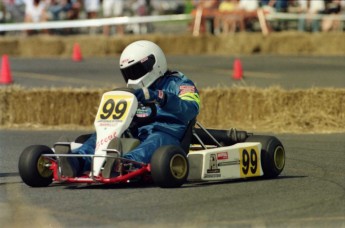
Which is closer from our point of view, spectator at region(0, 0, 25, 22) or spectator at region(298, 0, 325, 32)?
spectator at region(298, 0, 325, 32)

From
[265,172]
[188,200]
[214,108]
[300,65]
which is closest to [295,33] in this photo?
[300,65]

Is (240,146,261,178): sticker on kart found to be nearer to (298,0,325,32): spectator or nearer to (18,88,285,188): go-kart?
(18,88,285,188): go-kart

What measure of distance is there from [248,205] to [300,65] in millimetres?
15624

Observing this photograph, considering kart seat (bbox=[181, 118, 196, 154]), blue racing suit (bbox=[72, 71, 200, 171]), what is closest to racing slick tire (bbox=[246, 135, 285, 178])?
kart seat (bbox=[181, 118, 196, 154])

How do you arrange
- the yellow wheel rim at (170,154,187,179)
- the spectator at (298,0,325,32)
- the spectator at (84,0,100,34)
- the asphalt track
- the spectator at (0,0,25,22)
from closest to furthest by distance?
the asphalt track < the yellow wheel rim at (170,154,187,179) < the spectator at (298,0,325,32) < the spectator at (84,0,100,34) < the spectator at (0,0,25,22)

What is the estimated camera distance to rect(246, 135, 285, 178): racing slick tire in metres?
8.88

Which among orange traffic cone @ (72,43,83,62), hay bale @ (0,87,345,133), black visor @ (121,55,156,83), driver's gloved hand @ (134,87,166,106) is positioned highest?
black visor @ (121,55,156,83)

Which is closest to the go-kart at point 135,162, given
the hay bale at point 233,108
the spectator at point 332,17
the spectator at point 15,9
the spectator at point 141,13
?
the hay bale at point 233,108

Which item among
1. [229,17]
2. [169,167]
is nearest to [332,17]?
[229,17]

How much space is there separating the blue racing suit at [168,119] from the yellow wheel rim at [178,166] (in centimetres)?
28

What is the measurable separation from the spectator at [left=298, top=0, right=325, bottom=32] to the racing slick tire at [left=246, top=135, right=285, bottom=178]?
59.0 ft

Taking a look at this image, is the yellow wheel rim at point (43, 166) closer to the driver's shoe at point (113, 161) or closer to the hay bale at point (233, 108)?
the driver's shoe at point (113, 161)

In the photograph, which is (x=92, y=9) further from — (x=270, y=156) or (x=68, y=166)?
(x=68, y=166)

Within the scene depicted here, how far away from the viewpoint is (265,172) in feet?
29.2
